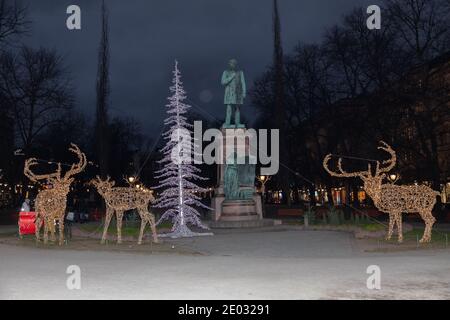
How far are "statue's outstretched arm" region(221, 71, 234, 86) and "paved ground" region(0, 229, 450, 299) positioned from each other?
1291cm

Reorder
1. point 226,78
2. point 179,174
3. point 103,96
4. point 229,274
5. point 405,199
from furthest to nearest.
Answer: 1. point 103,96
2. point 226,78
3. point 179,174
4. point 405,199
5. point 229,274

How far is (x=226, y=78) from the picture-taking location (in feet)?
95.2

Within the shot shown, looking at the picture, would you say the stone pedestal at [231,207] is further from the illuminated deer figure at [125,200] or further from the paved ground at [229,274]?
the paved ground at [229,274]

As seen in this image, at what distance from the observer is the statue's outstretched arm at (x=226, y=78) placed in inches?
1140

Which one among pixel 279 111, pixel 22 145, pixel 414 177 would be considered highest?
pixel 279 111

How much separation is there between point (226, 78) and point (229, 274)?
62.2 feet

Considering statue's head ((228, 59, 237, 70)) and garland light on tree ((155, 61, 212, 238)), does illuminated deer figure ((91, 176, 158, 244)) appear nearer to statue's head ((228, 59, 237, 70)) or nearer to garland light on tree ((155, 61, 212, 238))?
garland light on tree ((155, 61, 212, 238))

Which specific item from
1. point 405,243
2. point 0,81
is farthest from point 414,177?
point 0,81

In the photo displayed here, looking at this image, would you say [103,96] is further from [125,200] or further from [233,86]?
[125,200]

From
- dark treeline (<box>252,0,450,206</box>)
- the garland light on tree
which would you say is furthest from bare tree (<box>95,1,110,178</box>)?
the garland light on tree

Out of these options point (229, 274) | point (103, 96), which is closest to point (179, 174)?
point (229, 274)
